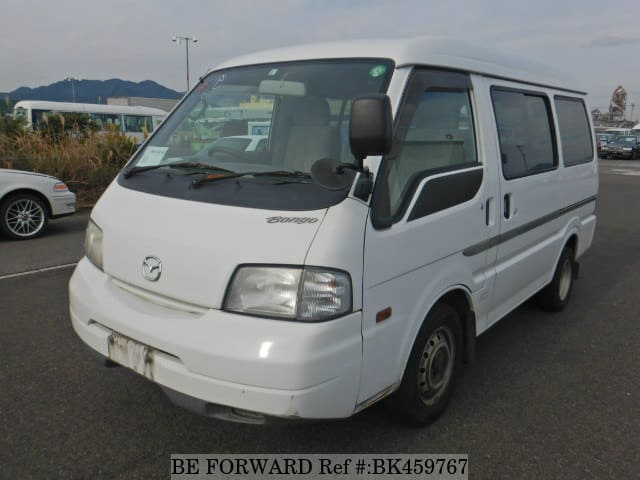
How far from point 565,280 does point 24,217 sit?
714 centimetres

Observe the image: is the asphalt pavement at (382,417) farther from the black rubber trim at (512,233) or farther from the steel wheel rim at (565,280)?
the black rubber trim at (512,233)

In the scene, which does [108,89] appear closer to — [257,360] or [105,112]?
[105,112]

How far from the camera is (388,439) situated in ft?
9.78

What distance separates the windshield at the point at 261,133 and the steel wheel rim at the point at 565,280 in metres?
3.06

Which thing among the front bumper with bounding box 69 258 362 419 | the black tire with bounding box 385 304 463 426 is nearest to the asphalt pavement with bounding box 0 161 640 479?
the black tire with bounding box 385 304 463 426

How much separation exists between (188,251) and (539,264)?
9.78 feet

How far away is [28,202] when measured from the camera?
7.98 metres

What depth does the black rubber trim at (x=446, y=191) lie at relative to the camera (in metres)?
2.79

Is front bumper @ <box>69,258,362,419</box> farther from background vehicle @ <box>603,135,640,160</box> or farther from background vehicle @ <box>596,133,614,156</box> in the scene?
background vehicle @ <box>603,135,640,160</box>

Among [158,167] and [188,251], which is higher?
[158,167]

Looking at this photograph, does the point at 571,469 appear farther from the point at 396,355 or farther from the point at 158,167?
the point at 158,167

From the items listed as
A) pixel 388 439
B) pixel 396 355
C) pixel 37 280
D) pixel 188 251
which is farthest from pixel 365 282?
pixel 37 280

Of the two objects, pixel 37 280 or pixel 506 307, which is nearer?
pixel 506 307

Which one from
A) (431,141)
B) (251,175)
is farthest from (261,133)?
(431,141)
